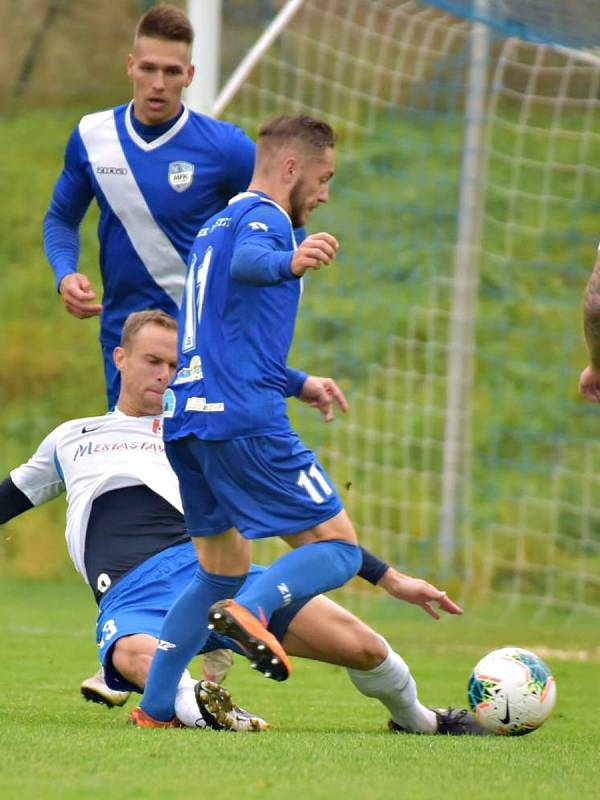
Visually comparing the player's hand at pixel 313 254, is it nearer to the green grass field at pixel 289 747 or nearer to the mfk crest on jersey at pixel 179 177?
the green grass field at pixel 289 747

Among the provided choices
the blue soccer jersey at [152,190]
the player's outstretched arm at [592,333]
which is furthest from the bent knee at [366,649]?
the blue soccer jersey at [152,190]

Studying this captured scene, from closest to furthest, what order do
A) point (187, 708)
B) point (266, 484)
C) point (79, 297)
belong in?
point (266, 484) < point (187, 708) < point (79, 297)

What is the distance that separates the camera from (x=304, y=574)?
15.3 feet

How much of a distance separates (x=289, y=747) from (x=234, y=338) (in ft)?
3.73

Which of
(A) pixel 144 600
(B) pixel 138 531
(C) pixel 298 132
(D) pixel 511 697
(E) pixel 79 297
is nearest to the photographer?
(C) pixel 298 132

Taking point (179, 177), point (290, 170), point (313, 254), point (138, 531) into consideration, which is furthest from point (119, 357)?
point (313, 254)

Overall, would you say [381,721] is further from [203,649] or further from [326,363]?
[326,363]

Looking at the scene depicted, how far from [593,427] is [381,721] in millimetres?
6909

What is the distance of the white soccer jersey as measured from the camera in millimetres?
5660

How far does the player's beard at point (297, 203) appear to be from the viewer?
4789 mm

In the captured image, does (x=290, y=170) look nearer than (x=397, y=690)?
Yes

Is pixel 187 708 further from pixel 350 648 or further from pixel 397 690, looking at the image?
pixel 397 690

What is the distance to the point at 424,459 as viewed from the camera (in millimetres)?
10828

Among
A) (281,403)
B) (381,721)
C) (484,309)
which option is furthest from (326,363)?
(281,403)
